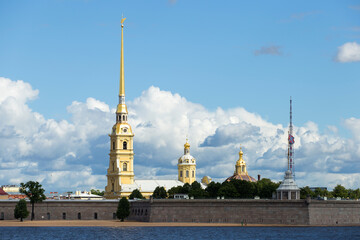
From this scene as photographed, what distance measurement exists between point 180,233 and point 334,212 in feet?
105

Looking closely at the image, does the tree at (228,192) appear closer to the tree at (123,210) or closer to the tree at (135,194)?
the tree at (123,210)

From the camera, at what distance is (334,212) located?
154 m

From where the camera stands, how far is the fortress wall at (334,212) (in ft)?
495

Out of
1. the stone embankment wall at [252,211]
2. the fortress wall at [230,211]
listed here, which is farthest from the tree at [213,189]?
the fortress wall at [230,211]

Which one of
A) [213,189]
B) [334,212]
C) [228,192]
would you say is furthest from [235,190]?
[334,212]

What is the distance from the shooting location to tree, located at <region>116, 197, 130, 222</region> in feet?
547

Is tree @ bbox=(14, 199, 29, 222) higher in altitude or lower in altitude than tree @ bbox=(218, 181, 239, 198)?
lower

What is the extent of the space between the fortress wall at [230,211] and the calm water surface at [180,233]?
10.8 ft

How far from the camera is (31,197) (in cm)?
16638

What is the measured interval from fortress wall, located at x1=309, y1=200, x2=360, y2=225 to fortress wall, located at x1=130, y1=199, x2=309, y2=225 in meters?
1.80

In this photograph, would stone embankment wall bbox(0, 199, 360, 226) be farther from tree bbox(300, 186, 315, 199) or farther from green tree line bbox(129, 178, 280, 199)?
tree bbox(300, 186, 315, 199)

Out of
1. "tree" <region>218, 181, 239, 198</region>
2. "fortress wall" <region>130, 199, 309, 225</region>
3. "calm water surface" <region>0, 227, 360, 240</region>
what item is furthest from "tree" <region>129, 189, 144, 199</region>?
"calm water surface" <region>0, 227, 360, 240</region>

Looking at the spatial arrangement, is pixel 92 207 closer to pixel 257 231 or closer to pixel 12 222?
pixel 12 222

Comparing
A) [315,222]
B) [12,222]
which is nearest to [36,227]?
[12,222]
